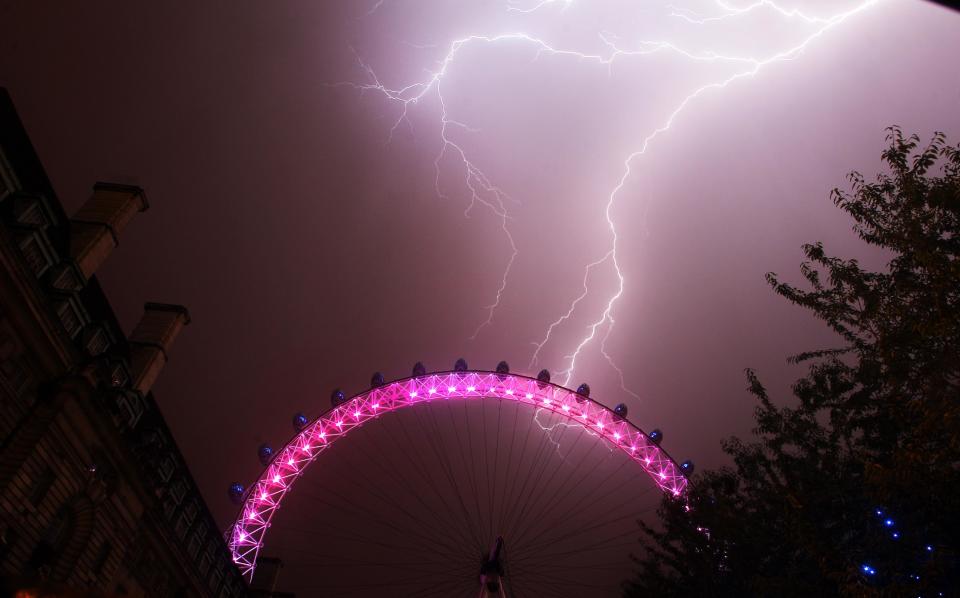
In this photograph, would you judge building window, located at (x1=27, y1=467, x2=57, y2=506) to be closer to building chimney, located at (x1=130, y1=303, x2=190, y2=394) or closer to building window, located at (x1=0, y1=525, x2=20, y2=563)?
building window, located at (x1=0, y1=525, x2=20, y2=563)

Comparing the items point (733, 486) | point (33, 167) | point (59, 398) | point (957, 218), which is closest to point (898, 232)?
point (957, 218)

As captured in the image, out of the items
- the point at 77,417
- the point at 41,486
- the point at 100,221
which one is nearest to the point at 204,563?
the point at 41,486

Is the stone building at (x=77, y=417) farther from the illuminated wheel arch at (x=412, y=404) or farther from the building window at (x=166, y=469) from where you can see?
the illuminated wheel arch at (x=412, y=404)

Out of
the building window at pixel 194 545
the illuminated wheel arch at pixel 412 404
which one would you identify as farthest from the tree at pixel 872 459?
the building window at pixel 194 545

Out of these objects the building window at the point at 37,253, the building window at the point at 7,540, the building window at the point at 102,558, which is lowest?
the building window at the point at 7,540

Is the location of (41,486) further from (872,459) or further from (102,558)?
(872,459)

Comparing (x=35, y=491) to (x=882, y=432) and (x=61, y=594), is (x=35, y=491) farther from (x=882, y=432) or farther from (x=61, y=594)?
(x=882, y=432)
